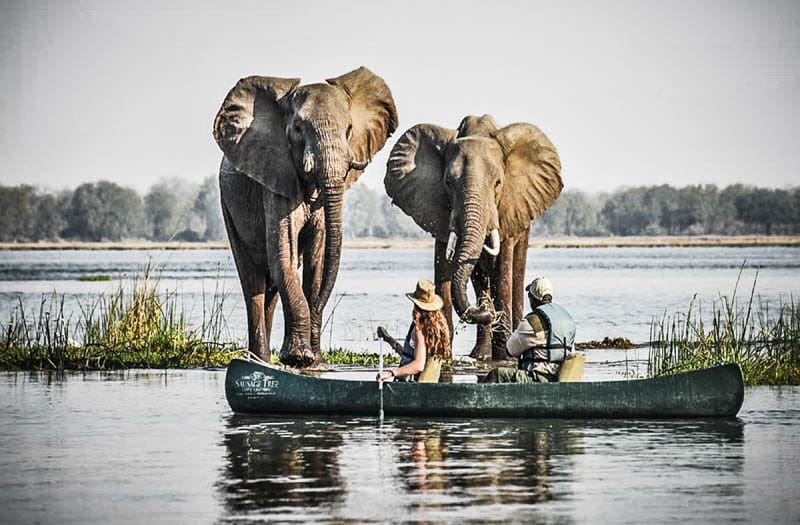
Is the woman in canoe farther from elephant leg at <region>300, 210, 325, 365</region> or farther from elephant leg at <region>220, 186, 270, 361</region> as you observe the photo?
elephant leg at <region>220, 186, 270, 361</region>

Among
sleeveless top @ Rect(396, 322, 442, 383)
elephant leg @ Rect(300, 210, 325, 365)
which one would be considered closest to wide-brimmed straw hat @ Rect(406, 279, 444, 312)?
sleeveless top @ Rect(396, 322, 442, 383)

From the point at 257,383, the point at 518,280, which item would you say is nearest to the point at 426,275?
the point at 518,280

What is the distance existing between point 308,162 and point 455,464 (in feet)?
28.6

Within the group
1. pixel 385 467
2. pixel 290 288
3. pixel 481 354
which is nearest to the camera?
pixel 385 467

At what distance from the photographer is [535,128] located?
27312 millimetres

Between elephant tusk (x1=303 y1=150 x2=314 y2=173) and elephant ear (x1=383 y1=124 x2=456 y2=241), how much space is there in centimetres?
313

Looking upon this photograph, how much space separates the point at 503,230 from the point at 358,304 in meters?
19.2

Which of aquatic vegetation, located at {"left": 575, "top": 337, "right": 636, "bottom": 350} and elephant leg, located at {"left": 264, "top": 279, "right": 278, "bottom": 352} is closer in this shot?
elephant leg, located at {"left": 264, "top": 279, "right": 278, "bottom": 352}

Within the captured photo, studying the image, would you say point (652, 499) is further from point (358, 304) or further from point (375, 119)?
point (358, 304)

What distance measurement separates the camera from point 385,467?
605 inches

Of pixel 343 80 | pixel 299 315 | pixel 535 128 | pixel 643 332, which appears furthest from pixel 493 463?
pixel 643 332

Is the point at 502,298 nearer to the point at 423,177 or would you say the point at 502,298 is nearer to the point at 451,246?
the point at 451,246

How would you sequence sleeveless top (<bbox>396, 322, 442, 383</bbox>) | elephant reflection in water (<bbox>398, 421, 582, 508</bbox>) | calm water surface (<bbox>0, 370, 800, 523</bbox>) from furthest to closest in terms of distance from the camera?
sleeveless top (<bbox>396, 322, 442, 383</bbox>)
elephant reflection in water (<bbox>398, 421, 582, 508</bbox>)
calm water surface (<bbox>0, 370, 800, 523</bbox>)

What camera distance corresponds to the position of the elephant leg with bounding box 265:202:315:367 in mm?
23391
